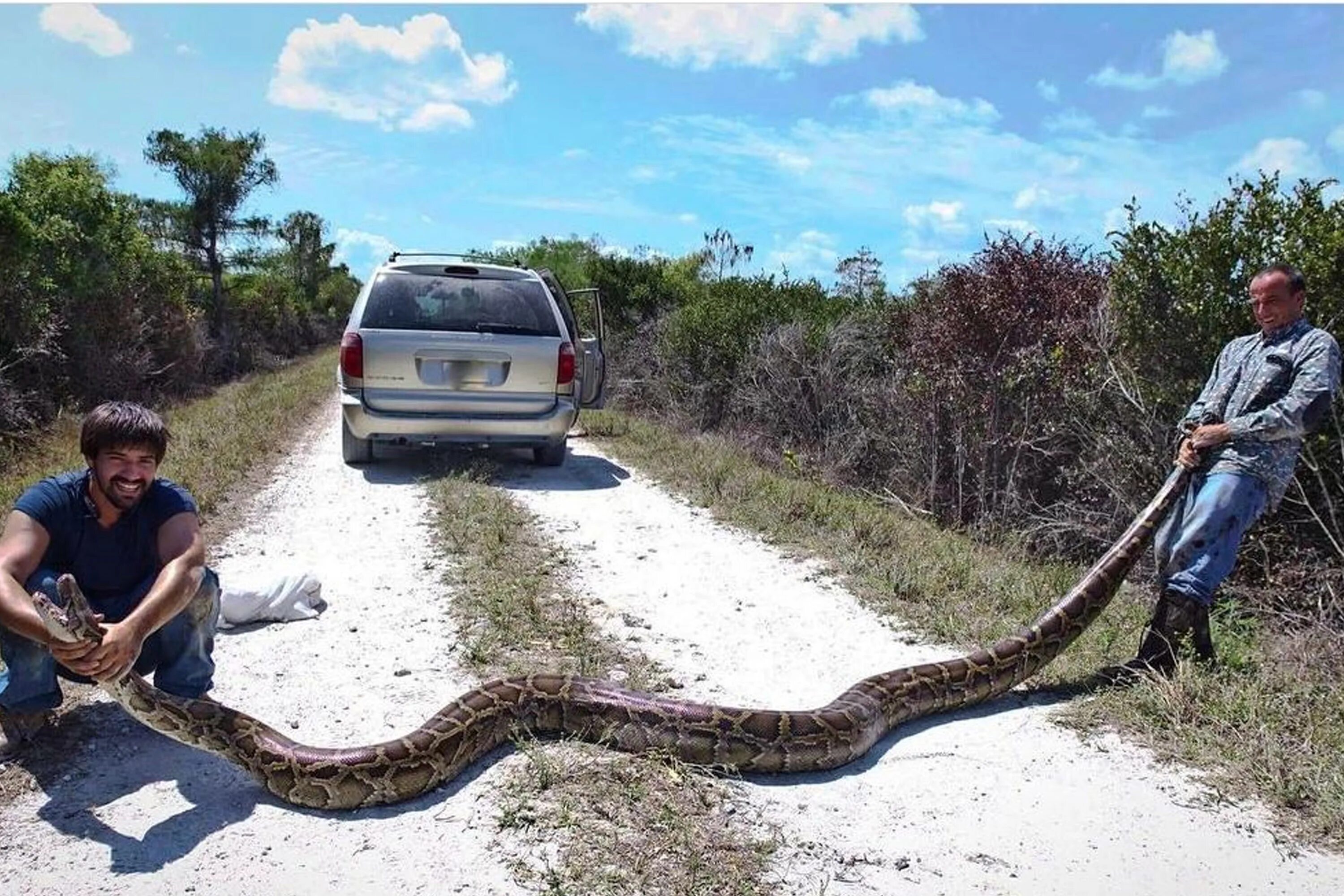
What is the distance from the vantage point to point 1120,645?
6.01 meters

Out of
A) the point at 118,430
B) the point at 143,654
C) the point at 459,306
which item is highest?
the point at 459,306

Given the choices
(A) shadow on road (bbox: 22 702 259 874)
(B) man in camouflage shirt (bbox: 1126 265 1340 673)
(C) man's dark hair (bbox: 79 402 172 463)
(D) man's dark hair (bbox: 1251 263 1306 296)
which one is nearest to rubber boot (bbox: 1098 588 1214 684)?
(B) man in camouflage shirt (bbox: 1126 265 1340 673)

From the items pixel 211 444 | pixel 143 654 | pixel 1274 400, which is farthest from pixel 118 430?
pixel 211 444

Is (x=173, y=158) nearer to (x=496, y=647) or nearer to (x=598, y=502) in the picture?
(x=598, y=502)

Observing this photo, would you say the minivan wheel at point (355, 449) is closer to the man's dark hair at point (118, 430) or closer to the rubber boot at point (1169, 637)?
the man's dark hair at point (118, 430)

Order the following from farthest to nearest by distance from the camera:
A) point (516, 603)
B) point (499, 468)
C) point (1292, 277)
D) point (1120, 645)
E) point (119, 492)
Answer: point (499, 468), point (516, 603), point (1120, 645), point (1292, 277), point (119, 492)

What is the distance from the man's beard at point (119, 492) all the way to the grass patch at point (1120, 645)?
403 centimetres

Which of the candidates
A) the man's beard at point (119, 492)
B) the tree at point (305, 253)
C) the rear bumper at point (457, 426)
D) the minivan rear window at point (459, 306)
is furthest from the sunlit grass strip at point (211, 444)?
the tree at point (305, 253)

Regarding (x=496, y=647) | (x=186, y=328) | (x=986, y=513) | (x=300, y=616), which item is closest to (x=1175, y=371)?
(x=986, y=513)

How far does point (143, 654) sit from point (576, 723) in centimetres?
204

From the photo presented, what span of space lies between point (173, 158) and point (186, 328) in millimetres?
11823

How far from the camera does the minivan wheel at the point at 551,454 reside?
1167 cm

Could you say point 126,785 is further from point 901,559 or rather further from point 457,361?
point 457,361

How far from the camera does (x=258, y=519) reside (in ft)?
28.9
